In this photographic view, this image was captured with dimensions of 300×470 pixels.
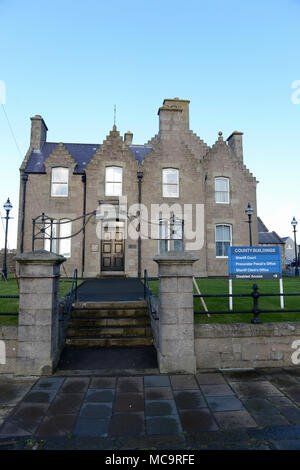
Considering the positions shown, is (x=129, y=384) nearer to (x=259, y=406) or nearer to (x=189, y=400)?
(x=189, y=400)

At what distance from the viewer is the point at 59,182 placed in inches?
771

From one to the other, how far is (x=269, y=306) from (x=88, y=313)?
5279 millimetres

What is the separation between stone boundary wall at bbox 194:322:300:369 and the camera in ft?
20.2

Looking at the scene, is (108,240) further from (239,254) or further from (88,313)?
(239,254)

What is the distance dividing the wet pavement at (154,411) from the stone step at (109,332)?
171 centimetres

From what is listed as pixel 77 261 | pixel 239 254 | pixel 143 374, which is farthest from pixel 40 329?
pixel 77 261

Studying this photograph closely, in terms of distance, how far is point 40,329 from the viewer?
5914 mm

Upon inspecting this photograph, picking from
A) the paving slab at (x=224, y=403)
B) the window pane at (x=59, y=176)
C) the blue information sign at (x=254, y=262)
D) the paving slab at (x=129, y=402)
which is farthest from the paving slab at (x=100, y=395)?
the window pane at (x=59, y=176)

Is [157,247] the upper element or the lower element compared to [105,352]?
upper

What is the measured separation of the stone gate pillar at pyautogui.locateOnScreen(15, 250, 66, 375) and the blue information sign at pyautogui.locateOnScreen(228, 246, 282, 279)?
15.0 ft

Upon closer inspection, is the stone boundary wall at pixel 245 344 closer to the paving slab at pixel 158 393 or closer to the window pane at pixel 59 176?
the paving slab at pixel 158 393

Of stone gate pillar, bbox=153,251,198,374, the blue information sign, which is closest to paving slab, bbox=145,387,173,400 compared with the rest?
stone gate pillar, bbox=153,251,198,374

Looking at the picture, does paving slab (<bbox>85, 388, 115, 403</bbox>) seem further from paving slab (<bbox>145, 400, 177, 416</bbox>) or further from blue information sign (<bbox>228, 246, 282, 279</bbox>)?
blue information sign (<bbox>228, 246, 282, 279</bbox>)

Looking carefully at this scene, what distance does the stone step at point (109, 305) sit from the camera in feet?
26.9
